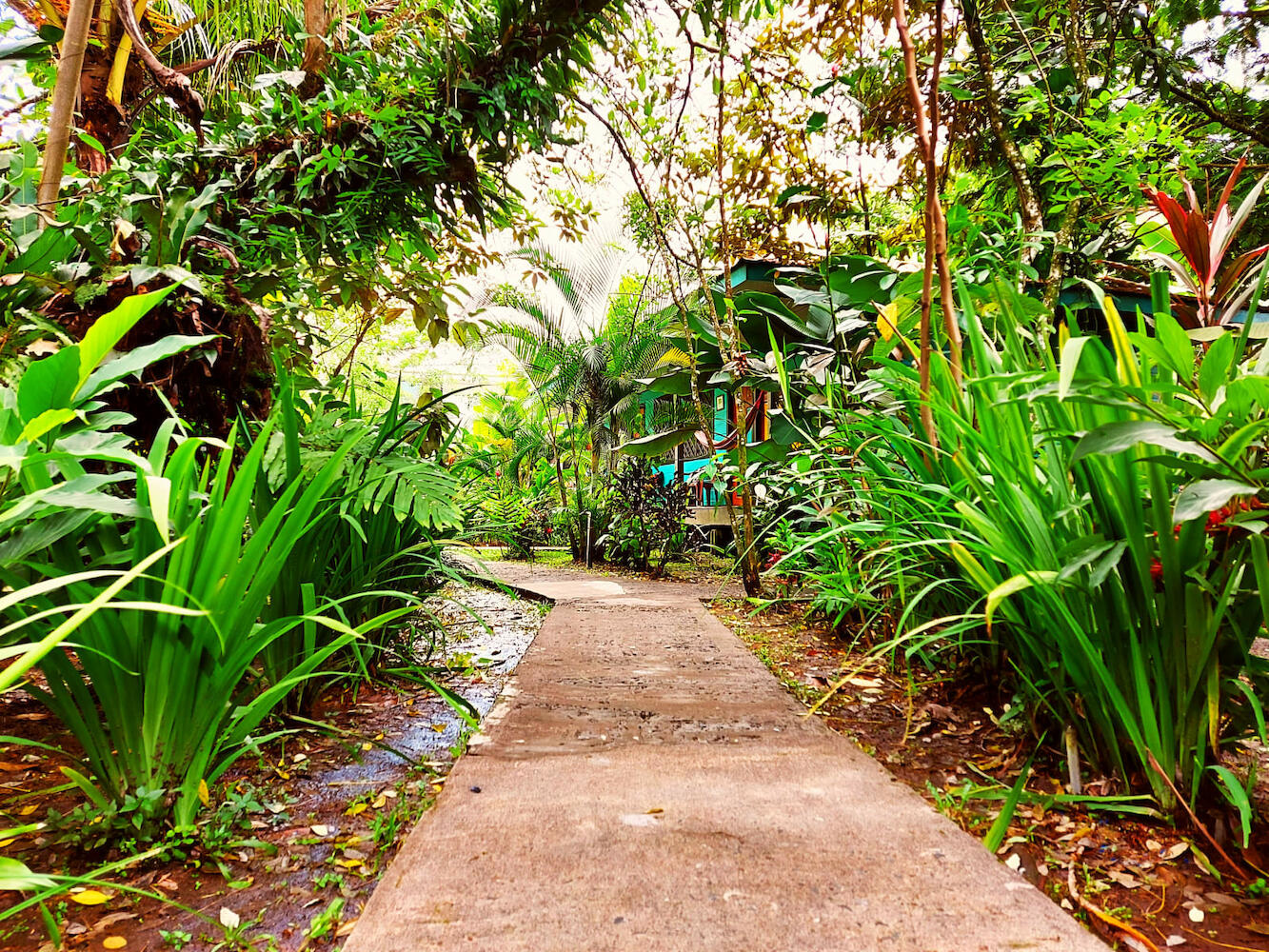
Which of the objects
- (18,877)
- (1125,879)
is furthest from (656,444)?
(18,877)

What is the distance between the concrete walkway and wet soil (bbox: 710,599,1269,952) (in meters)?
0.08

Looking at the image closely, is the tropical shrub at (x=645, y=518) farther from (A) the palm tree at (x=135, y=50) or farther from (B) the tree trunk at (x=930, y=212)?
(B) the tree trunk at (x=930, y=212)

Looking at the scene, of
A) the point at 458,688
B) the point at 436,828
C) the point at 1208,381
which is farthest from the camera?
the point at 458,688

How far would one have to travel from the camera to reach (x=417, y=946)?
2.23 ft

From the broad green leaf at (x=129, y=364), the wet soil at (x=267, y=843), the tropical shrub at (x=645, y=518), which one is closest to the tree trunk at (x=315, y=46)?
the broad green leaf at (x=129, y=364)

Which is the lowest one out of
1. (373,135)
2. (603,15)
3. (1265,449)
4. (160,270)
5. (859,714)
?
(859,714)

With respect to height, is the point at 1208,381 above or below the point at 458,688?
above

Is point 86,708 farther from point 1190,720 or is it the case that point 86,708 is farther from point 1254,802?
point 1254,802

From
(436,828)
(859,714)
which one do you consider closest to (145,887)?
(436,828)

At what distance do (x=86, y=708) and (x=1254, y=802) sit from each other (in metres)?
1.65

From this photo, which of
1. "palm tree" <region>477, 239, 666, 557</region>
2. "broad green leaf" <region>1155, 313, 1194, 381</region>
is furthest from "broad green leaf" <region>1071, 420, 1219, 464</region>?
"palm tree" <region>477, 239, 666, 557</region>

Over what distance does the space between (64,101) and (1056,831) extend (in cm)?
234

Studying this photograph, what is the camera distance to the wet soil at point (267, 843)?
2.38 ft

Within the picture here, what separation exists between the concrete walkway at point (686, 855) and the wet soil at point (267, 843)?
3.2 inches
